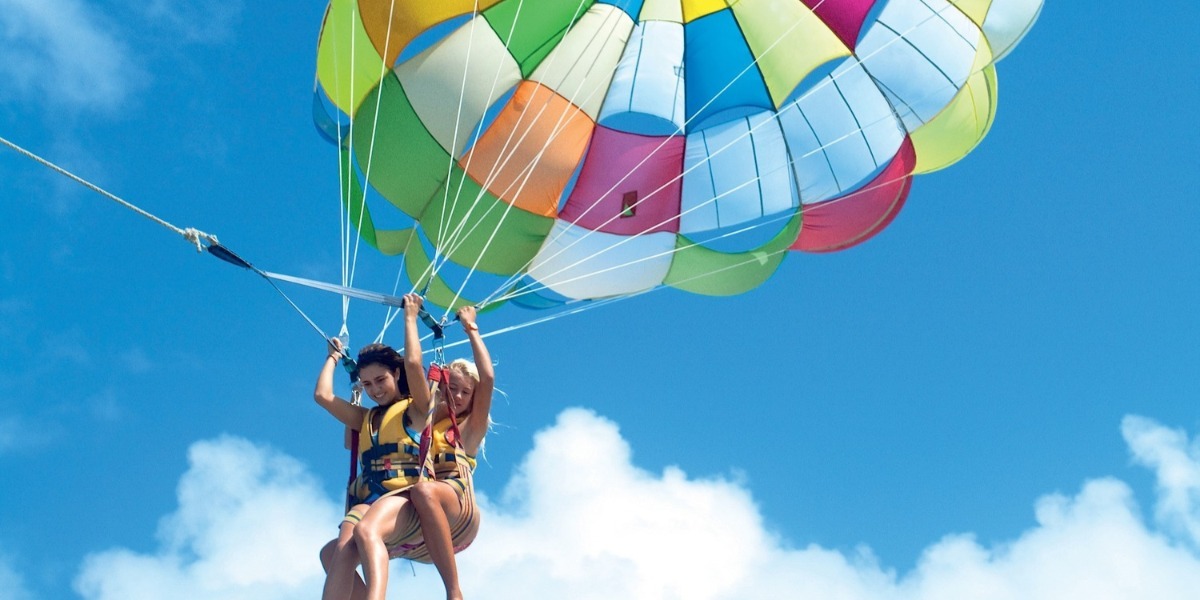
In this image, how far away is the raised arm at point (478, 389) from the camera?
16.2 feet

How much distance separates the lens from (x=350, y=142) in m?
7.36

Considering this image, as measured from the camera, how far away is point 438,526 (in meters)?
4.62

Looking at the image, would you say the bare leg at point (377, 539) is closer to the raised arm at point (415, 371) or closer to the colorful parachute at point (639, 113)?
the raised arm at point (415, 371)

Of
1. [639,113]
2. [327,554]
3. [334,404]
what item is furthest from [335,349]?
[639,113]

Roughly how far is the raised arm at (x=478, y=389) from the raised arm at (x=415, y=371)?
23 cm

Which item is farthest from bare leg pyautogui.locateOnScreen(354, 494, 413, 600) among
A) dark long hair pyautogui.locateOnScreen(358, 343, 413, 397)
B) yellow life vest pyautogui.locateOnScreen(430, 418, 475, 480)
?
dark long hair pyautogui.locateOnScreen(358, 343, 413, 397)

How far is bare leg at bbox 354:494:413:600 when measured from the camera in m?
4.26

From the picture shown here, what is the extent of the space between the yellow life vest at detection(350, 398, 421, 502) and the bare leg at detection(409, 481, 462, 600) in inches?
6.1

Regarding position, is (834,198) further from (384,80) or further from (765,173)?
(384,80)

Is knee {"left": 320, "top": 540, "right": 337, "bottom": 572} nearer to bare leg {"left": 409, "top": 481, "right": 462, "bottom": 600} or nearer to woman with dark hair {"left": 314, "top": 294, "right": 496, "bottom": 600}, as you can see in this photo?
woman with dark hair {"left": 314, "top": 294, "right": 496, "bottom": 600}

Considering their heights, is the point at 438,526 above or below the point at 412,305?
below

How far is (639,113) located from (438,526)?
367 cm

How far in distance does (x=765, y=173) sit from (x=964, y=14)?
1.54 meters

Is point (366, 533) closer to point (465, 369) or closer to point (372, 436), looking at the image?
point (372, 436)
